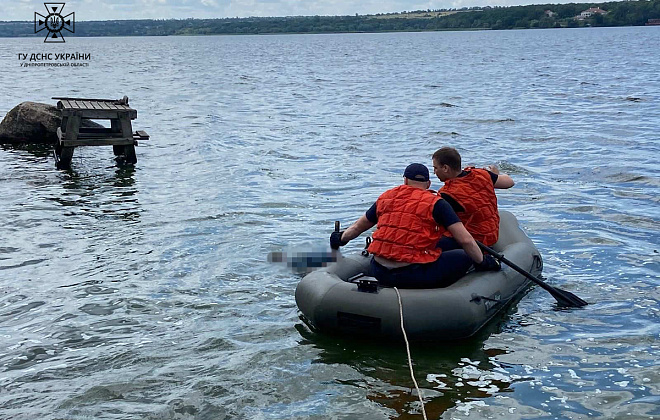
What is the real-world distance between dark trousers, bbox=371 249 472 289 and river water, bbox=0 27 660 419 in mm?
639

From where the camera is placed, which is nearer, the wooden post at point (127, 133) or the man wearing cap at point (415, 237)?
the man wearing cap at point (415, 237)

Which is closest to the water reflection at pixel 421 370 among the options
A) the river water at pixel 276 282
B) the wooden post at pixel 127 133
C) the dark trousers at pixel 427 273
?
the river water at pixel 276 282

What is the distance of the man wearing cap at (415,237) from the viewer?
23.7 feet

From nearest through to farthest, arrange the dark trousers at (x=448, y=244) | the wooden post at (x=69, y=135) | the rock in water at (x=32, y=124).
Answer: the dark trousers at (x=448, y=244) < the wooden post at (x=69, y=135) < the rock in water at (x=32, y=124)

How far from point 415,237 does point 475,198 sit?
1.22 metres

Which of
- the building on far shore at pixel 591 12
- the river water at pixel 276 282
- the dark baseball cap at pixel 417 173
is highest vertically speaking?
the building on far shore at pixel 591 12

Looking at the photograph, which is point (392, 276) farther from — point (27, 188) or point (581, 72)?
point (581, 72)

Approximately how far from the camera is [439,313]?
7.09m

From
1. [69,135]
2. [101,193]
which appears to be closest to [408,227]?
[101,193]

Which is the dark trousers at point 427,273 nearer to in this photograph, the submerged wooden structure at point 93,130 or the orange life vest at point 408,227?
the orange life vest at point 408,227

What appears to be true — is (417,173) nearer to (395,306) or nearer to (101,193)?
(395,306)

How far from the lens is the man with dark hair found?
8008mm

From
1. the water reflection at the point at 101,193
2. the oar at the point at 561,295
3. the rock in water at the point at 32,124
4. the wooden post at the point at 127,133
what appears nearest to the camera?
the oar at the point at 561,295

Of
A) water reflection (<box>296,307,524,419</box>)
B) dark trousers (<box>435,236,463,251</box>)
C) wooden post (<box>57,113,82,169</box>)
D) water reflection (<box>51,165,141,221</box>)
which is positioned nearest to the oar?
dark trousers (<box>435,236,463,251</box>)
